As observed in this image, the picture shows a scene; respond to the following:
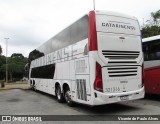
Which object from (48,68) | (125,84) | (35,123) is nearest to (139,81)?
(125,84)

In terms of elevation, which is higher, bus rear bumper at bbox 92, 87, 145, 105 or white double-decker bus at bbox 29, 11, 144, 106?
white double-decker bus at bbox 29, 11, 144, 106

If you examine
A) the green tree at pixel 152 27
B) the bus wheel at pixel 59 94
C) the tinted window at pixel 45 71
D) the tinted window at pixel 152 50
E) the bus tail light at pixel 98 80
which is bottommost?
the bus wheel at pixel 59 94

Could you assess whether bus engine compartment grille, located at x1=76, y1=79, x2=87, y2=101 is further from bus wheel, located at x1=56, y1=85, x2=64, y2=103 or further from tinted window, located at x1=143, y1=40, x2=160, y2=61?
tinted window, located at x1=143, y1=40, x2=160, y2=61

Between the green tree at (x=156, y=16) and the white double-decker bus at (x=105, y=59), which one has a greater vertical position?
the green tree at (x=156, y=16)

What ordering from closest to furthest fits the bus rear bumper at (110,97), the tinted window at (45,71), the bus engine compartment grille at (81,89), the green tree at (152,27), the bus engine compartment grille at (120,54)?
1. the bus rear bumper at (110,97)
2. the bus engine compartment grille at (120,54)
3. the bus engine compartment grille at (81,89)
4. the tinted window at (45,71)
5. the green tree at (152,27)

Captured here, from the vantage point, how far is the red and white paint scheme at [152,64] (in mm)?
13073

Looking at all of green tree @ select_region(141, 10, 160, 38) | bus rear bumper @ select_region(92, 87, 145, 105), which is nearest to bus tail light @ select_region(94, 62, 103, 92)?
bus rear bumper @ select_region(92, 87, 145, 105)

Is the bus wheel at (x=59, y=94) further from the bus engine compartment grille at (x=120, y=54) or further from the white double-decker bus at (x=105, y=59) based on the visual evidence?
the bus engine compartment grille at (x=120, y=54)

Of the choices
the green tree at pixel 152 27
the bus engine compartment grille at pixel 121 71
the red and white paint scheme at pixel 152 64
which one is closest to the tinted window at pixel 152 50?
the red and white paint scheme at pixel 152 64

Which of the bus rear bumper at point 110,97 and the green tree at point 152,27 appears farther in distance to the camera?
the green tree at point 152,27

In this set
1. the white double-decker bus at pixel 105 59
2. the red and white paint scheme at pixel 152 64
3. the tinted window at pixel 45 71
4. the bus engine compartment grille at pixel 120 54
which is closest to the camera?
the white double-decker bus at pixel 105 59

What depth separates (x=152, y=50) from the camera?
1353 cm

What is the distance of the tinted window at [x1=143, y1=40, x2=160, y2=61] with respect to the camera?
13086 millimetres

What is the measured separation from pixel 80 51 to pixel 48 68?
6140mm
